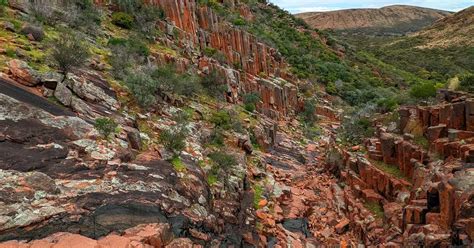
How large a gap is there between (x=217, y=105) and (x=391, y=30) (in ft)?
493

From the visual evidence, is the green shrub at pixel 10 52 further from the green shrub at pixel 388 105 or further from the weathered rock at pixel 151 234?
the green shrub at pixel 388 105

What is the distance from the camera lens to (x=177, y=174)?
12883mm

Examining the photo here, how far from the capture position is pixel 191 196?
1237cm

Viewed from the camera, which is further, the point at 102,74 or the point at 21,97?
the point at 102,74

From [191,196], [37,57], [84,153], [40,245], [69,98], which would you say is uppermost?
[37,57]

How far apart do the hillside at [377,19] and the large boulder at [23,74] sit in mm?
152151

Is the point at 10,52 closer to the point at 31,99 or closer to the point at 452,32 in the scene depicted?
the point at 31,99

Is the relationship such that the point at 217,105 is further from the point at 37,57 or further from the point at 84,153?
the point at 84,153

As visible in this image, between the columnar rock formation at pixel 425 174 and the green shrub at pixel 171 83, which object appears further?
the green shrub at pixel 171 83

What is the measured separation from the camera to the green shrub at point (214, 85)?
90.2 ft

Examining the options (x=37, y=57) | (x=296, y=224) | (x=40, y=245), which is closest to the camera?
(x=40, y=245)

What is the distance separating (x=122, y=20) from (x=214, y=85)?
801 centimetres

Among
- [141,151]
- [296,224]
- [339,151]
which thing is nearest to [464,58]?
[339,151]

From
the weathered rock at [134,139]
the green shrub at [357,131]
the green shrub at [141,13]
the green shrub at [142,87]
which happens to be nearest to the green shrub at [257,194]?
the weathered rock at [134,139]
